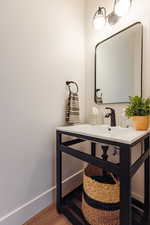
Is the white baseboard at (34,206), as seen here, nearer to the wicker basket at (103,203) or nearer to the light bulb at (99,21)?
the wicker basket at (103,203)

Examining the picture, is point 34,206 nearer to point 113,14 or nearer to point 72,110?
point 72,110

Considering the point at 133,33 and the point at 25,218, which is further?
the point at 133,33

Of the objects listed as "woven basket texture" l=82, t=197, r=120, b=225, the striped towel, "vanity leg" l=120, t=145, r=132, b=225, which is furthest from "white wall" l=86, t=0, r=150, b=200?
"vanity leg" l=120, t=145, r=132, b=225

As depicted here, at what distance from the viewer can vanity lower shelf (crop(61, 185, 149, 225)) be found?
105 centimetres

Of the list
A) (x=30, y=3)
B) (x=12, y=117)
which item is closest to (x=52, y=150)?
(x=12, y=117)

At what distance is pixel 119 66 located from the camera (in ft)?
4.36

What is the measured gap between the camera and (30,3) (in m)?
1.11

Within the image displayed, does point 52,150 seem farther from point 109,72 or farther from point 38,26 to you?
point 38,26

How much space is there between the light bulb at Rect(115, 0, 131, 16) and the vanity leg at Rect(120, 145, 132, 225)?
1254 millimetres

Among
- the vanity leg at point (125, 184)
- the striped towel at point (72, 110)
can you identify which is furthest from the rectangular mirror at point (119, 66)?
the vanity leg at point (125, 184)

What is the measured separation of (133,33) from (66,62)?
2.30ft

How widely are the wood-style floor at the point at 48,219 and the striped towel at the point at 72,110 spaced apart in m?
0.84

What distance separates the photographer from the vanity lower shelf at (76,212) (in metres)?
1.05

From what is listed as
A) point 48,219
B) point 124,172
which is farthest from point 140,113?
point 48,219
